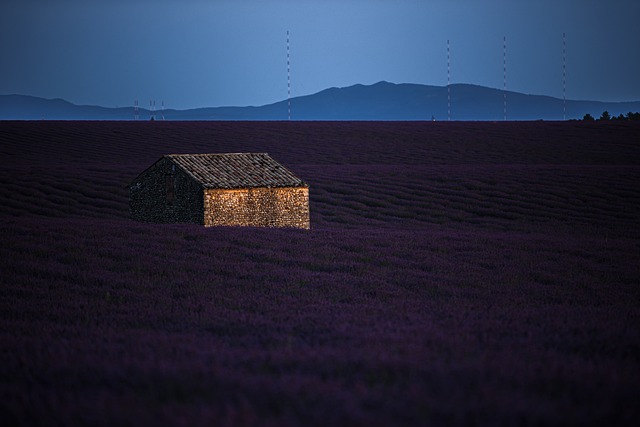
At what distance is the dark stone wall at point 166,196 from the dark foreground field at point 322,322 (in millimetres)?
2130

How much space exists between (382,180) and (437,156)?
39.2ft

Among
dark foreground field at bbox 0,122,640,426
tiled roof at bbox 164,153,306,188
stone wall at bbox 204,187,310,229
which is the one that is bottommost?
dark foreground field at bbox 0,122,640,426

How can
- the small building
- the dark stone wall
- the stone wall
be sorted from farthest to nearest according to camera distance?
1. the dark stone wall
2. the small building
3. the stone wall

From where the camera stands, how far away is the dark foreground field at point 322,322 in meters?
5.50

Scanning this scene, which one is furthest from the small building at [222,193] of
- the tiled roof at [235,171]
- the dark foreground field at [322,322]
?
the dark foreground field at [322,322]

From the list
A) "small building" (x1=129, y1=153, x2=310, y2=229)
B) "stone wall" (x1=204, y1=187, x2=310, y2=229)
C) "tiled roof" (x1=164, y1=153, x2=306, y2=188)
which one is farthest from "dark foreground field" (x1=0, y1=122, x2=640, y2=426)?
"tiled roof" (x1=164, y1=153, x2=306, y2=188)

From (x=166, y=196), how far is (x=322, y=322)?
65.0ft

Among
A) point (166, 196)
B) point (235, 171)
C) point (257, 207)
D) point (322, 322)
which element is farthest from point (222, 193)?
point (322, 322)

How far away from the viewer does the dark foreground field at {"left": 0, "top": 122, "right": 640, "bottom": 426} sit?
217 inches

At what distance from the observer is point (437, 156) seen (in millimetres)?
51531

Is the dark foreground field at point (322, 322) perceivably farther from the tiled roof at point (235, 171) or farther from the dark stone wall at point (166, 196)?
the tiled roof at point (235, 171)

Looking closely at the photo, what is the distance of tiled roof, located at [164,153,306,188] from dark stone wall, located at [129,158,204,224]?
0.44 m

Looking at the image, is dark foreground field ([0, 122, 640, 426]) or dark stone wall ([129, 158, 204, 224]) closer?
dark foreground field ([0, 122, 640, 426])

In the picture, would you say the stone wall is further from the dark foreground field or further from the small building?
the dark foreground field
